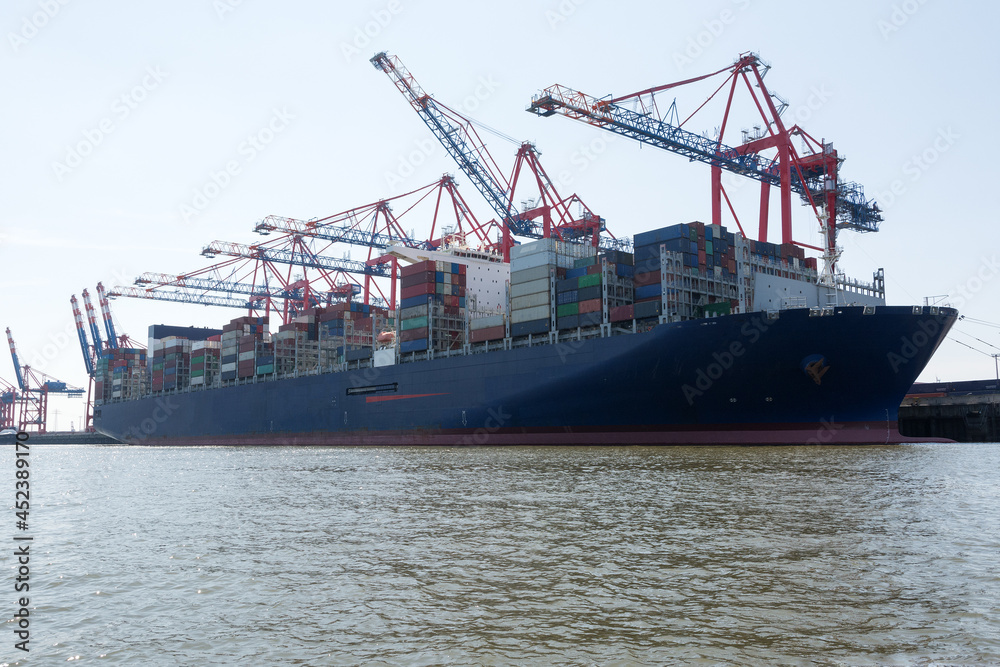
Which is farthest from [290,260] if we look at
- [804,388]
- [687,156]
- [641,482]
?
[641,482]

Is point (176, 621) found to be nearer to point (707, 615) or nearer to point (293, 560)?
point (293, 560)

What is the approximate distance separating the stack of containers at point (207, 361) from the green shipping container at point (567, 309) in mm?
47373

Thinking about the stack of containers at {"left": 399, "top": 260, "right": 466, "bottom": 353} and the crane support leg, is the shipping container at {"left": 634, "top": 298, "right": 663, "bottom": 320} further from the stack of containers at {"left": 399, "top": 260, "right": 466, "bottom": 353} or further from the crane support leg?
the stack of containers at {"left": 399, "top": 260, "right": 466, "bottom": 353}

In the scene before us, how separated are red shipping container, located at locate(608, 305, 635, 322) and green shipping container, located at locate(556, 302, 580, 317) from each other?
2.23 meters

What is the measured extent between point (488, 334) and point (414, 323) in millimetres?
7714

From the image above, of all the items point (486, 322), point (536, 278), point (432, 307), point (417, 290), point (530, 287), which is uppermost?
point (417, 290)

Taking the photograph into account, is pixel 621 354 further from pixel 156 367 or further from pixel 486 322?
pixel 156 367

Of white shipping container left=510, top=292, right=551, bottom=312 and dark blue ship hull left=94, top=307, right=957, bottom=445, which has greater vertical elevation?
white shipping container left=510, top=292, right=551, bottom=312

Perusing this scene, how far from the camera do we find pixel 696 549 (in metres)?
10.9

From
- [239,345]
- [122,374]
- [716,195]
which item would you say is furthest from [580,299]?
[122,374]

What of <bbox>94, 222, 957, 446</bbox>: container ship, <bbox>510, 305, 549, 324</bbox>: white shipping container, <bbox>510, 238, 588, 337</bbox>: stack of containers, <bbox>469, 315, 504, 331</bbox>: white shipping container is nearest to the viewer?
<bbox>94, 222, 957, 446</bbox>: container ship

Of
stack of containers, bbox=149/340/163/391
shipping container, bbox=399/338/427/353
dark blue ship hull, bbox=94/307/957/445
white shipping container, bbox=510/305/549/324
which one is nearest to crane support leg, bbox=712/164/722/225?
white shipping container, bbox=510/305/549/324

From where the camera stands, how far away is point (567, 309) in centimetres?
4328

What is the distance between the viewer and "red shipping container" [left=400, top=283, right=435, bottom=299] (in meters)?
52.5
